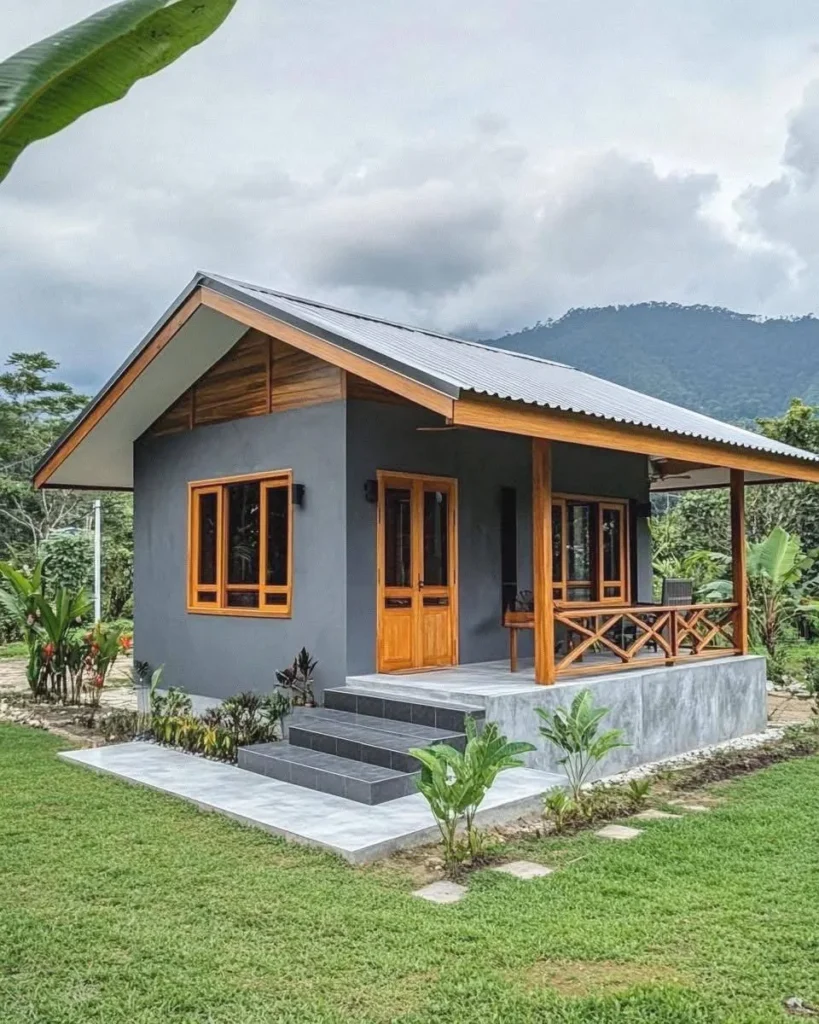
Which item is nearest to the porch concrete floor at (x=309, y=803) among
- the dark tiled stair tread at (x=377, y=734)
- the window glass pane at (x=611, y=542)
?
the dark tiled stair tread at (x=377, y=734)

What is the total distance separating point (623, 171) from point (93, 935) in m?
78.2

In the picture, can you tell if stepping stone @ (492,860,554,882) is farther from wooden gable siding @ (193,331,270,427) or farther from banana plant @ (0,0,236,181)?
wooden gable siding @ (193,331,270,427)

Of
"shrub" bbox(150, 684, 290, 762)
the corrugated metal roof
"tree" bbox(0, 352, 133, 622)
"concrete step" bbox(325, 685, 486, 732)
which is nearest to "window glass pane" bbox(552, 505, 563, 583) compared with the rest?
the corrugated metal roof

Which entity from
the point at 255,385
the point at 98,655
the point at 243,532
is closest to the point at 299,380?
the point at 255,385

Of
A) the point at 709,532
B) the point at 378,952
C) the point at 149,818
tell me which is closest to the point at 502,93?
the point at 709,532

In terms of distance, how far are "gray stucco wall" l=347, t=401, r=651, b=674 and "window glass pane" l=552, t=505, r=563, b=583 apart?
33 centimetres

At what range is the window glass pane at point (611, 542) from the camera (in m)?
12.7

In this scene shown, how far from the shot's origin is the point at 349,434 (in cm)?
933

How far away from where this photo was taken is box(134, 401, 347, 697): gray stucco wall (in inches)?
369

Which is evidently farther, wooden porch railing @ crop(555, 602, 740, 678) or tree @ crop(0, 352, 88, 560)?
tree @ crop(0, 352, 88, 560)

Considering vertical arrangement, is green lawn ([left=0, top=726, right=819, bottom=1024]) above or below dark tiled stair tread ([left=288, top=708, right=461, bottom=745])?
below

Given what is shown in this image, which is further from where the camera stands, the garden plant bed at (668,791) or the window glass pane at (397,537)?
the window glass pane at (397,537)

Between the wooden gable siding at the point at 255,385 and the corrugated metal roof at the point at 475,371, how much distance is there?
535 millimetres

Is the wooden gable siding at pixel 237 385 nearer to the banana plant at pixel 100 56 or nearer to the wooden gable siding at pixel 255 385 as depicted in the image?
the wooden gable siding at pixel 255 385
